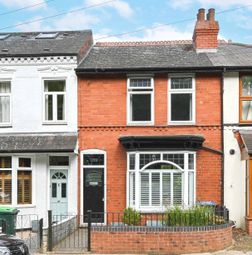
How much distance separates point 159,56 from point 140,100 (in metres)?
2.34

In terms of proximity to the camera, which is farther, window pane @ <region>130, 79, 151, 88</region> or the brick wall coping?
window pane @ <region>130, 79, 151, 88</region>

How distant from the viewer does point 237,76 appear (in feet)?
66.1

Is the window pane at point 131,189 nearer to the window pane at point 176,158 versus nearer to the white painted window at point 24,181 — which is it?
the window pane at point 176,158

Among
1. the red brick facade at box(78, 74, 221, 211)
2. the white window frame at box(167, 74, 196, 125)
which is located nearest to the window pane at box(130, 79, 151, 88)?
the red brick facade at box(78, 74, 221, 211)

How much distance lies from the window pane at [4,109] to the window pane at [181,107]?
6.65 m

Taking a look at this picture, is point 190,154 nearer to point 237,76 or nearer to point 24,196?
point 237,76

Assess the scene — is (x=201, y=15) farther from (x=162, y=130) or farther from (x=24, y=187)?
(x=24, y=187)

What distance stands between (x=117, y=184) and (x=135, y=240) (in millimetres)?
5805

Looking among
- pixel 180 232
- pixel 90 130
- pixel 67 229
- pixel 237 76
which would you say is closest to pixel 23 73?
pixel 90 130

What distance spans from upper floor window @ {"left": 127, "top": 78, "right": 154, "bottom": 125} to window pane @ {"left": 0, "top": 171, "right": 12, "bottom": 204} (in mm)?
5299

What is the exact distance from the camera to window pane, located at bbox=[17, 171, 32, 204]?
67.4 ft

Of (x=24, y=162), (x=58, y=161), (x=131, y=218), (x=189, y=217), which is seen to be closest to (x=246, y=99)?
(x=189, y=217)

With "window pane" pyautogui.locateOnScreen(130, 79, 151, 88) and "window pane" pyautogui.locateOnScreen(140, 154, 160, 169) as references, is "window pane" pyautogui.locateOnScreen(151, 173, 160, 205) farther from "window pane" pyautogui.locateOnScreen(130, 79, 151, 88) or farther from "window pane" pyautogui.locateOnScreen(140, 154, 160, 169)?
"window pane" pyautogui.locateOnScreen(130, 79, 151, 88)

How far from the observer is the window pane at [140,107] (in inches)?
807
